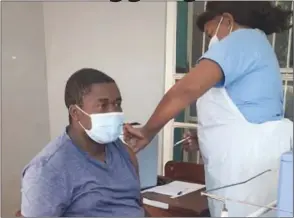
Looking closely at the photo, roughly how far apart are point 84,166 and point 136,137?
0.14 m

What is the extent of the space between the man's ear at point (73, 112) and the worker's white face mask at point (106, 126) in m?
0.01

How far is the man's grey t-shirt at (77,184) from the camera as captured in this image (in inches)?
32.8

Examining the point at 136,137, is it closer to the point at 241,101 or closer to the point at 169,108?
the point at 169,108

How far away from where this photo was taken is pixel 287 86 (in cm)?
87

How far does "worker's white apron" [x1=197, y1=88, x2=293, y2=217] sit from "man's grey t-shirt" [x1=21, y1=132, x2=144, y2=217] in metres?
0.23

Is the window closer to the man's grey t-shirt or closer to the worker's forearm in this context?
the worker's forearm

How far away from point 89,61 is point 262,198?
526 millimetres

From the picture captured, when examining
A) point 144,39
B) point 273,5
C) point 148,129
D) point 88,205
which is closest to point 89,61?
point 144,39

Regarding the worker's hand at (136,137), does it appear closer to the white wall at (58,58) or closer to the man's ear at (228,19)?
the white wall at (58,58)

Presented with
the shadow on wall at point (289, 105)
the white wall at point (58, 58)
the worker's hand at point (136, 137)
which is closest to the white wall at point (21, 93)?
the white wall at point (58, 58)

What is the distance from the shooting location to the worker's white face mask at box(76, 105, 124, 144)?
2.92 feet

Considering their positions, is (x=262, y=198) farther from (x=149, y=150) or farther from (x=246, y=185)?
(x=149, y=150)

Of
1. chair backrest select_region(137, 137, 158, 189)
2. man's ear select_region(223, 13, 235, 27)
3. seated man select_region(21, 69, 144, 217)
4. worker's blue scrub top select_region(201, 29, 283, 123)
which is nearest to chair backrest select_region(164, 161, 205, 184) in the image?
chair backrest select_region(137, 137, 158, 189)

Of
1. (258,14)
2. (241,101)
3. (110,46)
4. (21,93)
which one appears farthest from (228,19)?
(21,93)
